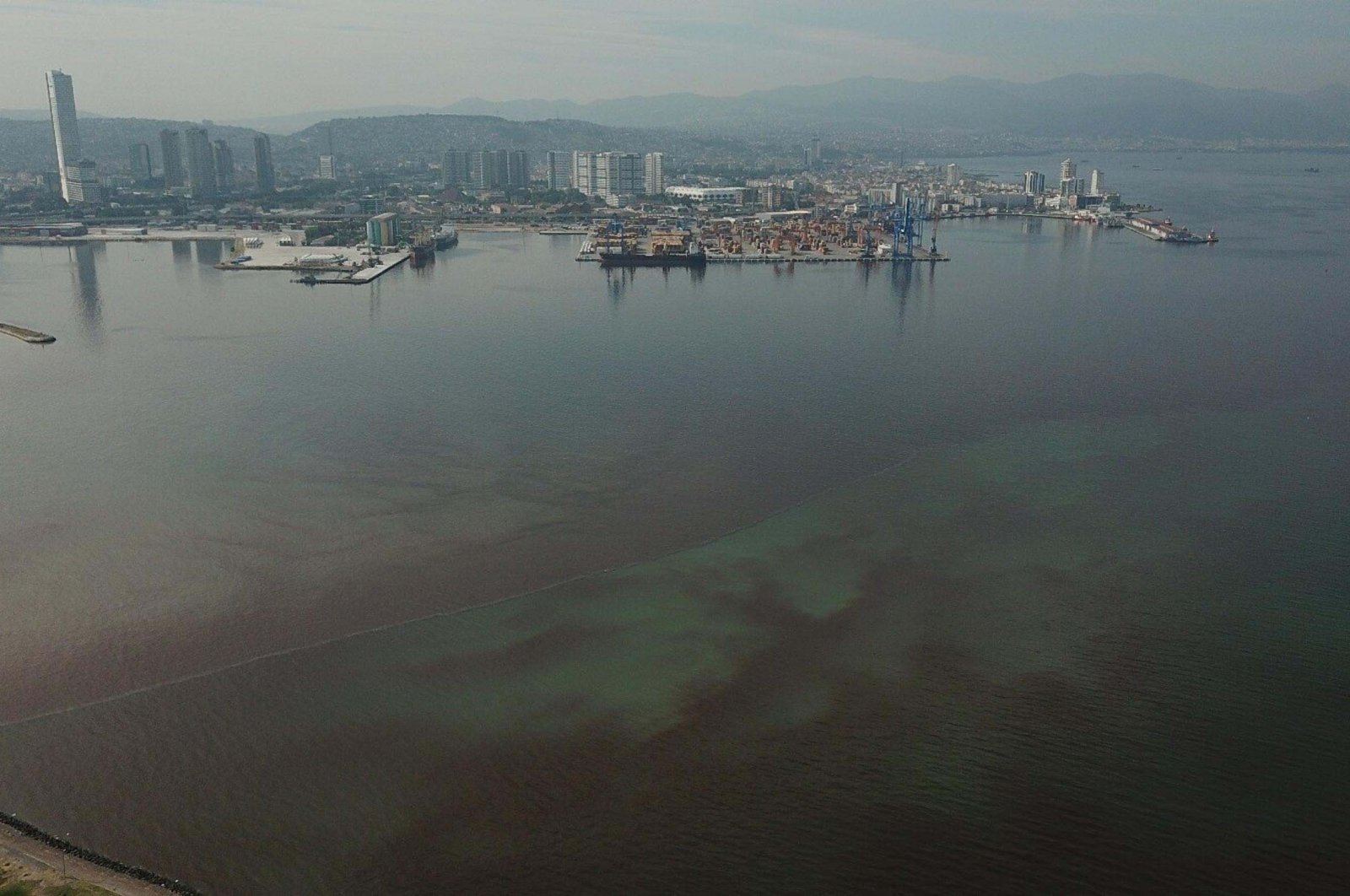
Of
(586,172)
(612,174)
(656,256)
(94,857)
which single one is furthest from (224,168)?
(94,857)

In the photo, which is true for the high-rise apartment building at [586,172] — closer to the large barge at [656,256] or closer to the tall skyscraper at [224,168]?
the tall skyscraper at [224,168]

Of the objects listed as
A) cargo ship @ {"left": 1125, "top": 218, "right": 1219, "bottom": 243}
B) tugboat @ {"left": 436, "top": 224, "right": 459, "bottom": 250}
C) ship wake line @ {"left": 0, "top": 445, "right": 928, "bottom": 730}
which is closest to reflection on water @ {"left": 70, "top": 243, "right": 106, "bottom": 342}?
tugboat @ {"left": 436, "top": 224, "right": 459, "bottom": 250}

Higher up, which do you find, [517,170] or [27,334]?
[517,170]

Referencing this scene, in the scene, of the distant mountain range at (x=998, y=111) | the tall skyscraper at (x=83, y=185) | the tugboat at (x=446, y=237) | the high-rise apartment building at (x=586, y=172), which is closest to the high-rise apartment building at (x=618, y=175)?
the high-rise apartment building at (x=586, y=172)

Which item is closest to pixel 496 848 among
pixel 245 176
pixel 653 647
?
pixel 653 647

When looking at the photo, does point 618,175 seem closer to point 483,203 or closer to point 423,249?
point 483,203

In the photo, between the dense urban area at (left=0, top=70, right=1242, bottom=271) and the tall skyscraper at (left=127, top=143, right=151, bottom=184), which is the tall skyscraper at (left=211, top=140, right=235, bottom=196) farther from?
the tall skyscraper at (left=127, top=143, right=151, bottom=184)
